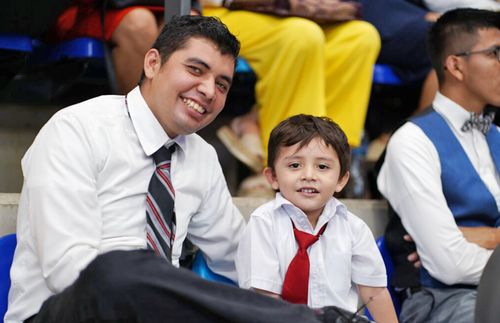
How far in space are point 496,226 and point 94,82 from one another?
5.95 feet

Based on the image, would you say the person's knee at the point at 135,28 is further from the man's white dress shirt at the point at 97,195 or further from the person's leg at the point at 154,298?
the person's leg at the point at 154,298

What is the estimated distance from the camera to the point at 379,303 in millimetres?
2705

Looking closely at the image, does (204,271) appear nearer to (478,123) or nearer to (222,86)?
(222,86)

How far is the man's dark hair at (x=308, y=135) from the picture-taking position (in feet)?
8.79

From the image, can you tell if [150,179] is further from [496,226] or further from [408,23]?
[408,23]

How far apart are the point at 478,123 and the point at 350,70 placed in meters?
0.76

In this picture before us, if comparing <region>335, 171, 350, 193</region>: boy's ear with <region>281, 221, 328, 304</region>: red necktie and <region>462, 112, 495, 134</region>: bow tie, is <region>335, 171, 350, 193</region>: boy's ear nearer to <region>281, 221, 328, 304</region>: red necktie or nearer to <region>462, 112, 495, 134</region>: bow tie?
<region>281, 221, 328, 304</region>: red necktie

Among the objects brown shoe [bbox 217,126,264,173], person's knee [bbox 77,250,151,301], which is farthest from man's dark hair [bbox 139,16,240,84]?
brown shoe [bbox 217,126,264,173]

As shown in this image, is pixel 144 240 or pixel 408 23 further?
pixel 408 23

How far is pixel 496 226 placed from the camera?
325cm

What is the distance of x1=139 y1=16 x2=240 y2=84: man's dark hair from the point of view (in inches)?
104

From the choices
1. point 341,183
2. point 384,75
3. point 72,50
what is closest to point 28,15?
point 72,50

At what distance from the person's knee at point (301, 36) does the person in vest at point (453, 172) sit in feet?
1.58

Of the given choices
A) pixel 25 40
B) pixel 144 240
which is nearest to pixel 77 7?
pixel 25 40
